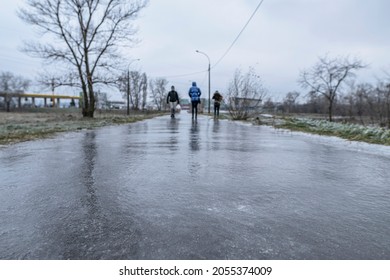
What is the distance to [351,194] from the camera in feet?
9.08

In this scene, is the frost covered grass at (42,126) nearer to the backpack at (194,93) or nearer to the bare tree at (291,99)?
the backpack at (194,93)

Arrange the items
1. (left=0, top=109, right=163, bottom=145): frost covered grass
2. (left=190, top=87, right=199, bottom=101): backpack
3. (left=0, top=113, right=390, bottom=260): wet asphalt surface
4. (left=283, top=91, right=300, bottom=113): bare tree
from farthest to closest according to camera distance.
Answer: (left=283, top=91, right=300, bottom=113): bare tree, (left=190, top=87, right=199, bottom=101): backpack, (left=0, top=109, right=163, bottom=145): frost covered grass, (left=0, top=113, right=390, bottom=260): wet asphalt surface

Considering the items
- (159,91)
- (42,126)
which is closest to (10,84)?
(159,91)

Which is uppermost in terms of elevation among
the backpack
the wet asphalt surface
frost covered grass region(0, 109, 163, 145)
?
the backpack

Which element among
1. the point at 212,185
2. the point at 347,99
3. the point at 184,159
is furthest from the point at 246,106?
Answer: the point at 347,99

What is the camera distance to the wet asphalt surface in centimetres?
169

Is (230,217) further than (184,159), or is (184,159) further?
(184,159)

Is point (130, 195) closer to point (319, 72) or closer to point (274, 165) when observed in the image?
point (274, 165)

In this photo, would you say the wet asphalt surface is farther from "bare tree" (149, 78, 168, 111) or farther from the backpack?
"bare tree" (149, 78, 168, 111)

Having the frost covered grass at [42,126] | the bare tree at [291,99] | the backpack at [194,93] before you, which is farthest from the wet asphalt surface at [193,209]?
the bare tree at [291,99]

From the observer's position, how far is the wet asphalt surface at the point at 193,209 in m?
1.69

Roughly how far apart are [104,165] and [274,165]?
2.48 metres

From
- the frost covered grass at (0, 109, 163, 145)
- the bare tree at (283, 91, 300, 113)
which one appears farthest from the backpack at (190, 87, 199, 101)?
the bare tree at (283, 91, 300, 113)

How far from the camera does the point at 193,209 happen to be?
2311mm
